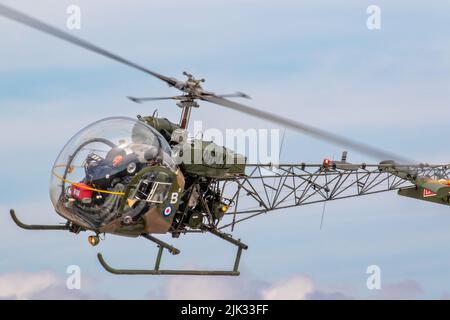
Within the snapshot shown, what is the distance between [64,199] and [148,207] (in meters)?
1.92

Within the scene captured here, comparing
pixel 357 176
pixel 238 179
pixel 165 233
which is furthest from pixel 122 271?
pixel 357 176

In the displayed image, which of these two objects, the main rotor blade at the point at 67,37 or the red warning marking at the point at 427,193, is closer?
the main rotor blade at the point at 67,37

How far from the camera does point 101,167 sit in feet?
60.6

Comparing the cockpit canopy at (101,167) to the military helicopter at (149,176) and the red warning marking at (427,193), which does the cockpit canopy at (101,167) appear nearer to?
the military helicopter at (149,176)

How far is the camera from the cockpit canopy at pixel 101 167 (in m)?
18.5

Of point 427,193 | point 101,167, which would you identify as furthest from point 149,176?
point 427,193

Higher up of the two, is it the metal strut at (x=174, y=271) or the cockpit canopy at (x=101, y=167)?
the cockpit canopy at (x=101, y=167)

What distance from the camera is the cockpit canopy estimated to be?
18500 millimetres

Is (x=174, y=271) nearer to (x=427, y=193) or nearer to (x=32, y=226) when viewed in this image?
(x=32, y=226)

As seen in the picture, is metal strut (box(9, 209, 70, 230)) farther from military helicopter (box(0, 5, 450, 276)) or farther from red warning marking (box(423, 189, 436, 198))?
red warning marking (box(423, 189, 436, 198))

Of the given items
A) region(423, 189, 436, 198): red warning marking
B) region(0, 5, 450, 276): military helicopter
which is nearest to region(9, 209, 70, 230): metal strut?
region(0, 5, 450, 276): military helicopter

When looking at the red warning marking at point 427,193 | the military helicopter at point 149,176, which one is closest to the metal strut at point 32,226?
the military helicopter at point 149,176

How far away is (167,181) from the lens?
19344 mm

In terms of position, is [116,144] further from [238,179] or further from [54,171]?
[238,179]
